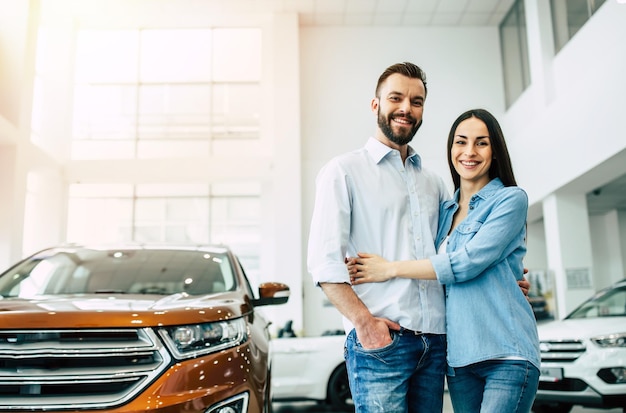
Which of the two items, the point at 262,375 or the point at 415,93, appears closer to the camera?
the point at 415,93

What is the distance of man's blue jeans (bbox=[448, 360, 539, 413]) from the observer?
151 cm

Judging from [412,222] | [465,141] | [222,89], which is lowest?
[412,222]

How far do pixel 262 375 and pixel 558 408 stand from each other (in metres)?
4.09

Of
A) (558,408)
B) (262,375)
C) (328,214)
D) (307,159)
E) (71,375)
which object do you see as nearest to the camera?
(328,214)

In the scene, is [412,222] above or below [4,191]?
below

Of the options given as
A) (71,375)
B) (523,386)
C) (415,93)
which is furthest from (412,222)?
(71,375)

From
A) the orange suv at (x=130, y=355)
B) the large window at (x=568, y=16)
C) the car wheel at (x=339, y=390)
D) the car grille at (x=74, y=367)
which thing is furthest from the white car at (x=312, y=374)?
the large window at (x=568, y=16)

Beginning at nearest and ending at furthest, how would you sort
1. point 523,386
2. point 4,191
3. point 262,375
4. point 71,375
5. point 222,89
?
point 523,386, point 71,375, point 262,375, point 4,191, point 222,89

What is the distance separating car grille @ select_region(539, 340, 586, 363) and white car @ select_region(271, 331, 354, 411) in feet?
6.15

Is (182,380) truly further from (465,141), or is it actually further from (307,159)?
(307,159)

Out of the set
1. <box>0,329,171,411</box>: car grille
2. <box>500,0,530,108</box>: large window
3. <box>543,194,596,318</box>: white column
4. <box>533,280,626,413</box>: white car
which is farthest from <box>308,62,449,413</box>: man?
<box>500,0,530,108</box>: large window

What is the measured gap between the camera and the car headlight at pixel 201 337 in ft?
6.88

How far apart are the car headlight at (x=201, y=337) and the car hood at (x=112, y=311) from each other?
0.08 ft

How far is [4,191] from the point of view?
8.39 m
